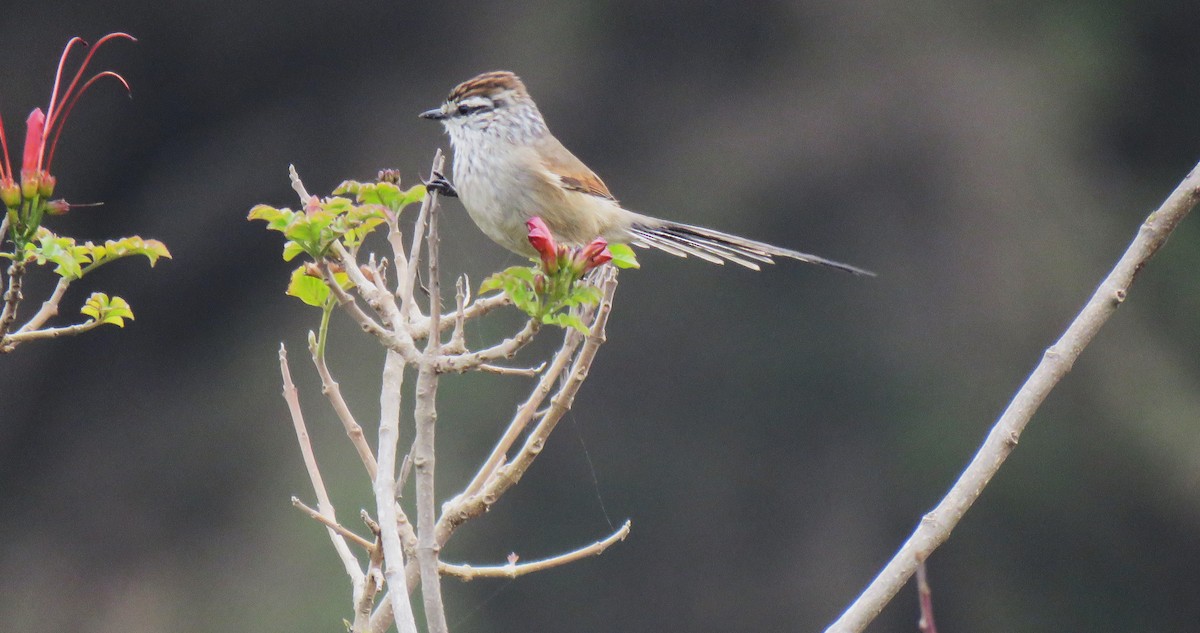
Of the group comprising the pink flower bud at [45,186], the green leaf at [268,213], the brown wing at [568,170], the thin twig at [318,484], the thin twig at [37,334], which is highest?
the green leaf at [268,213]

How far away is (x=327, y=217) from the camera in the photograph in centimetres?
97

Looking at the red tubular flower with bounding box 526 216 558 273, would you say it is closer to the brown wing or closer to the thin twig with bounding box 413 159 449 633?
the thin twig with bounding box 413 159 449 633

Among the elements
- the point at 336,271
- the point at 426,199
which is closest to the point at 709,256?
the point at 426,199

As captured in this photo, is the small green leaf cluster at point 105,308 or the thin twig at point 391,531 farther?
the small green leaf cluster at point 105,308

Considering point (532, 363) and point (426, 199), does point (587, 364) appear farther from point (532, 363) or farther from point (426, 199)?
point (532, 363)

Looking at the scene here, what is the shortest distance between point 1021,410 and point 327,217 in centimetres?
64

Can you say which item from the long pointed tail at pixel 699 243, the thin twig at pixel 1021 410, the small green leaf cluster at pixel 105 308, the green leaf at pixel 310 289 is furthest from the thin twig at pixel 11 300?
the long pointed tail at pixel 699 243

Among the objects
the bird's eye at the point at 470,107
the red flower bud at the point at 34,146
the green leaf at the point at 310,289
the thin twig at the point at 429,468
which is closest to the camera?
the thin twig at the point at 429,468

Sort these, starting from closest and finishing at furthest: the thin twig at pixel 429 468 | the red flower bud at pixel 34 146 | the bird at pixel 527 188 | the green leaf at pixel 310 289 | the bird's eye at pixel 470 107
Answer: the thin twig at pixel 429 468 → the red flower bud at pixel 34 146 → the green leaf at pixel 310 289 → the bird at pixel 527 188 → the bird's eye at pixel 470 107

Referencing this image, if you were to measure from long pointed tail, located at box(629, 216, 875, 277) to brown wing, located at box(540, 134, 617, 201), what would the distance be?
110 mm

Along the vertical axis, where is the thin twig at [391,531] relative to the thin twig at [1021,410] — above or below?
below

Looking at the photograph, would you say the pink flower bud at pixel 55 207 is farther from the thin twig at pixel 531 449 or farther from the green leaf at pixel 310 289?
the thin twig at pixel 531 449

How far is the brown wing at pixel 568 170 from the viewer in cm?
210

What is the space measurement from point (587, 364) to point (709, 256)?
2.96 ft
